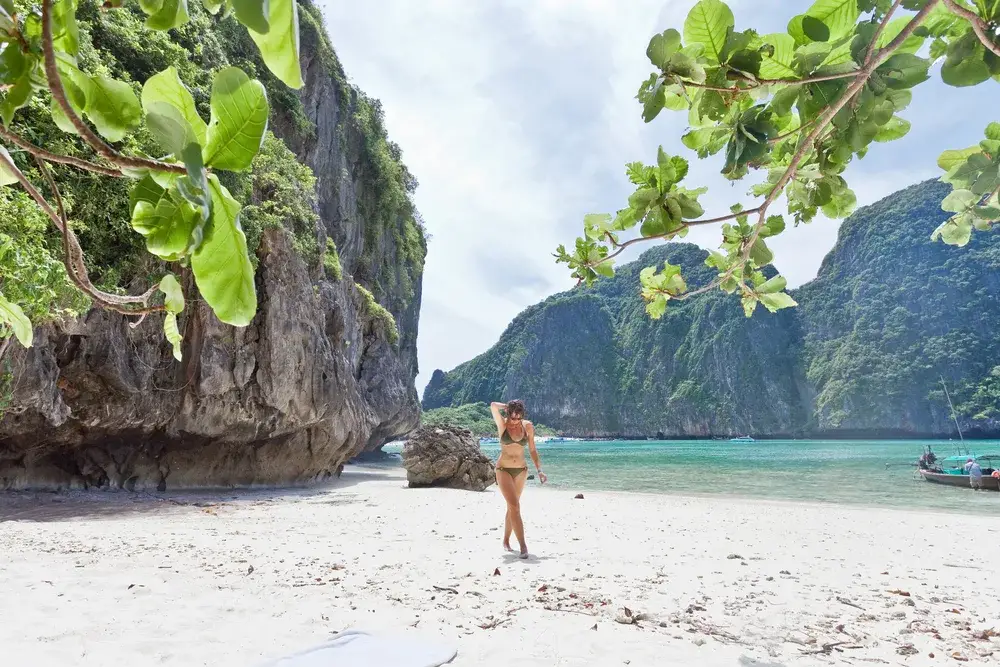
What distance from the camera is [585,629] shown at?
2.88 m

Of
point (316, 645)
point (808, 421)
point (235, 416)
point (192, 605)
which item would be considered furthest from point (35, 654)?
point (808, 421)

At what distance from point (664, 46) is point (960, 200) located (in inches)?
40.9

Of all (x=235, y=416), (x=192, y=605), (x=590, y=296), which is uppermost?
(x=590, y=296)

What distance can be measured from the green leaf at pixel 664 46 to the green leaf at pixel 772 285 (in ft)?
3.82

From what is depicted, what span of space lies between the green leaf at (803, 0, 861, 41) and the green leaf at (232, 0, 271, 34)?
3.56 feet

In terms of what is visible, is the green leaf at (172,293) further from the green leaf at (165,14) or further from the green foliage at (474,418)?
the green foliage at (474,418)

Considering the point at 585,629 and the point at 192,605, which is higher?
the point at 192,605

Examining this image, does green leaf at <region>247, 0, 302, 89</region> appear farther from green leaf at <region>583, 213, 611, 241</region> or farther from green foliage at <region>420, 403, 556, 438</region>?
green foliage at <region>420, 403, 556, 438</region>

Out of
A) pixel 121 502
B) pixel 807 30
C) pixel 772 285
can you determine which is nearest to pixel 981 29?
pixel 807 30

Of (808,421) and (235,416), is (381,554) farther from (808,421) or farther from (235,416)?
(808,421)

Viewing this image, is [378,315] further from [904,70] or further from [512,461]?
[904,70]

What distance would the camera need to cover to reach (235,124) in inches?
18.5

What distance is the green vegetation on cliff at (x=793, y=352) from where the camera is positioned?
68.7 m

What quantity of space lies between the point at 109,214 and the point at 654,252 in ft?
311
